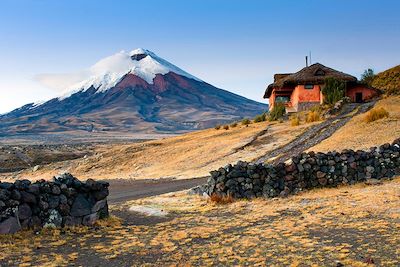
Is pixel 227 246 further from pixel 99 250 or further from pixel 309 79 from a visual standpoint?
pixel 309 79

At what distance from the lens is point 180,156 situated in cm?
3153

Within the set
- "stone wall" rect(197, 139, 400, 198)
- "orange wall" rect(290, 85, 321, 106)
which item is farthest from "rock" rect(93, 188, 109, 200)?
"orange wall" rect(290, 85, 321, 106)

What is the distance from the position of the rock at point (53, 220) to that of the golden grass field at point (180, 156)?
14.8 metres

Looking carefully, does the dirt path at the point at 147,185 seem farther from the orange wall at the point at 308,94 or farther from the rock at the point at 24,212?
the orange wall at the point at 308,94

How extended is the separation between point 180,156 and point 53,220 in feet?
73.7

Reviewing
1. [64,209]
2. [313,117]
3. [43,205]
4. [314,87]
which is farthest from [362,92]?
[43,205]

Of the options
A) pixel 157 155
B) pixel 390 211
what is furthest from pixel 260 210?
pixel 157 155

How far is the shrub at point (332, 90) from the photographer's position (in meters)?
39.5

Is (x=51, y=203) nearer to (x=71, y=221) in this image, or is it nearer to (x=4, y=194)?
(x=71, y=221)

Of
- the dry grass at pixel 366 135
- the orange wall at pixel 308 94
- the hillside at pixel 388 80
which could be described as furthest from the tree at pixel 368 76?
the dry grass at pixel 366 135

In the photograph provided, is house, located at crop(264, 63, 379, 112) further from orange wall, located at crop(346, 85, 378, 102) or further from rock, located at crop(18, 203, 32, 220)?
rock, located at crop(18, 203, 32, 220)

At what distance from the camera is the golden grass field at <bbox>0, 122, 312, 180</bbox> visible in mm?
27062

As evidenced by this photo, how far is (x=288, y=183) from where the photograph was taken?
12.6 metres

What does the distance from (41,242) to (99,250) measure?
1.38 metres
